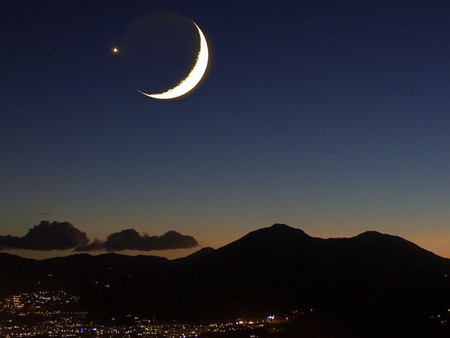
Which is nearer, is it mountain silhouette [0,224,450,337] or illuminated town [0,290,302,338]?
mountain silhouette [0,224,450,337]

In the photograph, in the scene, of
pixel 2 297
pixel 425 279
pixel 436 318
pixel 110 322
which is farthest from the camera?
pixel 2 297

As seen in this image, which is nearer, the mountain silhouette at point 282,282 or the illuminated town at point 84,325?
the mountain silhouette at point 282,282

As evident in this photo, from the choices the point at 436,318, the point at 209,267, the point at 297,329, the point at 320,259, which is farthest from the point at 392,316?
the point at 209,267

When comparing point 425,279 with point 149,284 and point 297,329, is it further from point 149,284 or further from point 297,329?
point 149,284

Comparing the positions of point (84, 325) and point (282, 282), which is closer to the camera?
point (84, 325)
